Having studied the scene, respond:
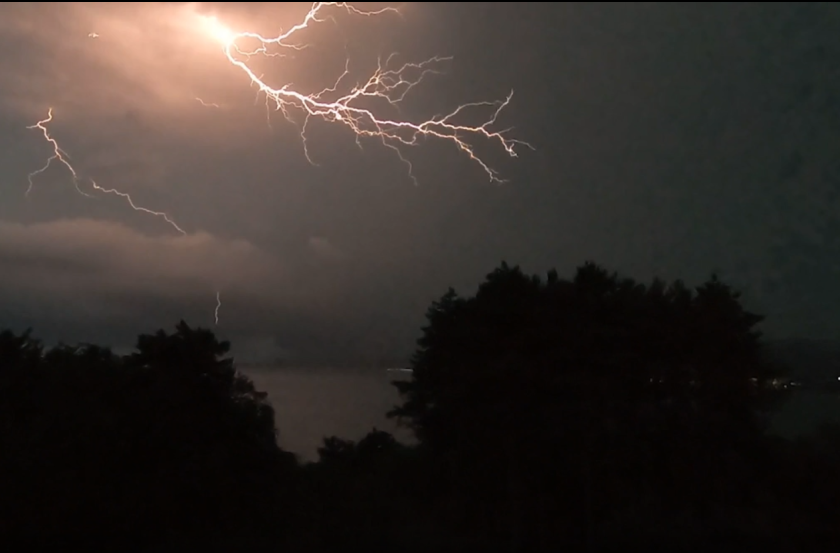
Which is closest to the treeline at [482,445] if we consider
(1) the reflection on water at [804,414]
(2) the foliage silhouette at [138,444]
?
(2) the foliage silhouette at [138,444]

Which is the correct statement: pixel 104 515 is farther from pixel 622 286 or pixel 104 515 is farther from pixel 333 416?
pixel 622 286

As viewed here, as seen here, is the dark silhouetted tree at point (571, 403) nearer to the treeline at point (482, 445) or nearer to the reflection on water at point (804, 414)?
the treeline at point (482, 445)

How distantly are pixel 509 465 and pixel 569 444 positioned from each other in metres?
1.20

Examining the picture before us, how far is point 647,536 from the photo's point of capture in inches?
536

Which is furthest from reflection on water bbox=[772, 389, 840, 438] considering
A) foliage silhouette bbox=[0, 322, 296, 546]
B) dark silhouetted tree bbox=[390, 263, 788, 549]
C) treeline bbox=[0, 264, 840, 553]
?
foliage silhouette bbox=[0, 322, 296, 546]

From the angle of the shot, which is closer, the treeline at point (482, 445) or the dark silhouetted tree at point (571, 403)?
the treeline at point (482, 445)

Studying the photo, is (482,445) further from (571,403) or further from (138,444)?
(138,444)

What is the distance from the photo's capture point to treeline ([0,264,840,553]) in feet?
43.4

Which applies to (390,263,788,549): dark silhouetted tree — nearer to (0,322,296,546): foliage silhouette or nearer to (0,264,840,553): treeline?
(0,264,840,553): treeline

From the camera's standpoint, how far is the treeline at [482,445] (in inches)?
520

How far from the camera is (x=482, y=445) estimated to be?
13852 millimetres

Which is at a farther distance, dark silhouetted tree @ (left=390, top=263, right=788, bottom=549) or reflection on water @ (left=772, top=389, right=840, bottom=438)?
reflection on water @ (left=772, top=389, right=840, bottom=438)

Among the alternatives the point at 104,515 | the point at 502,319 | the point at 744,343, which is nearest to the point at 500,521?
the point at 502,319

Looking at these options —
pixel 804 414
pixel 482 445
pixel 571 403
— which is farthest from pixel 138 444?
pixel 804 414
